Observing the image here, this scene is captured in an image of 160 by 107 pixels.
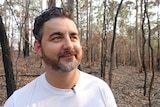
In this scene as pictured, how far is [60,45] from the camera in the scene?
1.18 meters

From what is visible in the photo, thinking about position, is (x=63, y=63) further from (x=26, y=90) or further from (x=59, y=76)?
(x=26, y=90)

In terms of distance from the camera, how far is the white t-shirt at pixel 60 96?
1.17 metres

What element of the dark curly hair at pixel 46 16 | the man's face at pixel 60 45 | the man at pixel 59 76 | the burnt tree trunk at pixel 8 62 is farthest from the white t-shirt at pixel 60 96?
the burnt tree trunk at pixel 8 62

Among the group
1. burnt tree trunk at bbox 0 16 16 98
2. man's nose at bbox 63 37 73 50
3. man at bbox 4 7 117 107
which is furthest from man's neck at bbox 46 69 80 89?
burnt tree trunk at bbox 0 16 16 98

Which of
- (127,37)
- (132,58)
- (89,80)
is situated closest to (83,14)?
(132,58)

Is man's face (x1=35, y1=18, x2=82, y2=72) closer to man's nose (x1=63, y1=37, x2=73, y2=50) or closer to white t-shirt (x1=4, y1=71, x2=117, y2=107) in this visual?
man's nose (x1=63, y1=37, x2=73, y2=50)

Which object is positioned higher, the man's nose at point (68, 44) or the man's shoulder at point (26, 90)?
the man's nose at point (68, 44)

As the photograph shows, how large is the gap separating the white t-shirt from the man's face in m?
0.10

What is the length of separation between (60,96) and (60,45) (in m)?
0.23

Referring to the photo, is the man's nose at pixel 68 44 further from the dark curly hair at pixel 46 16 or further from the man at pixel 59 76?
the dark curly hair at pixel 46 16

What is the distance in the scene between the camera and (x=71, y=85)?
4.05 feet

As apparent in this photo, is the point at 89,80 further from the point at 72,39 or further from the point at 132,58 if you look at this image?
the point at 132,58

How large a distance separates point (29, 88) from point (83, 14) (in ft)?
70.3

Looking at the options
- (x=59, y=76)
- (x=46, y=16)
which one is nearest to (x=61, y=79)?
(x=59, y=76)
